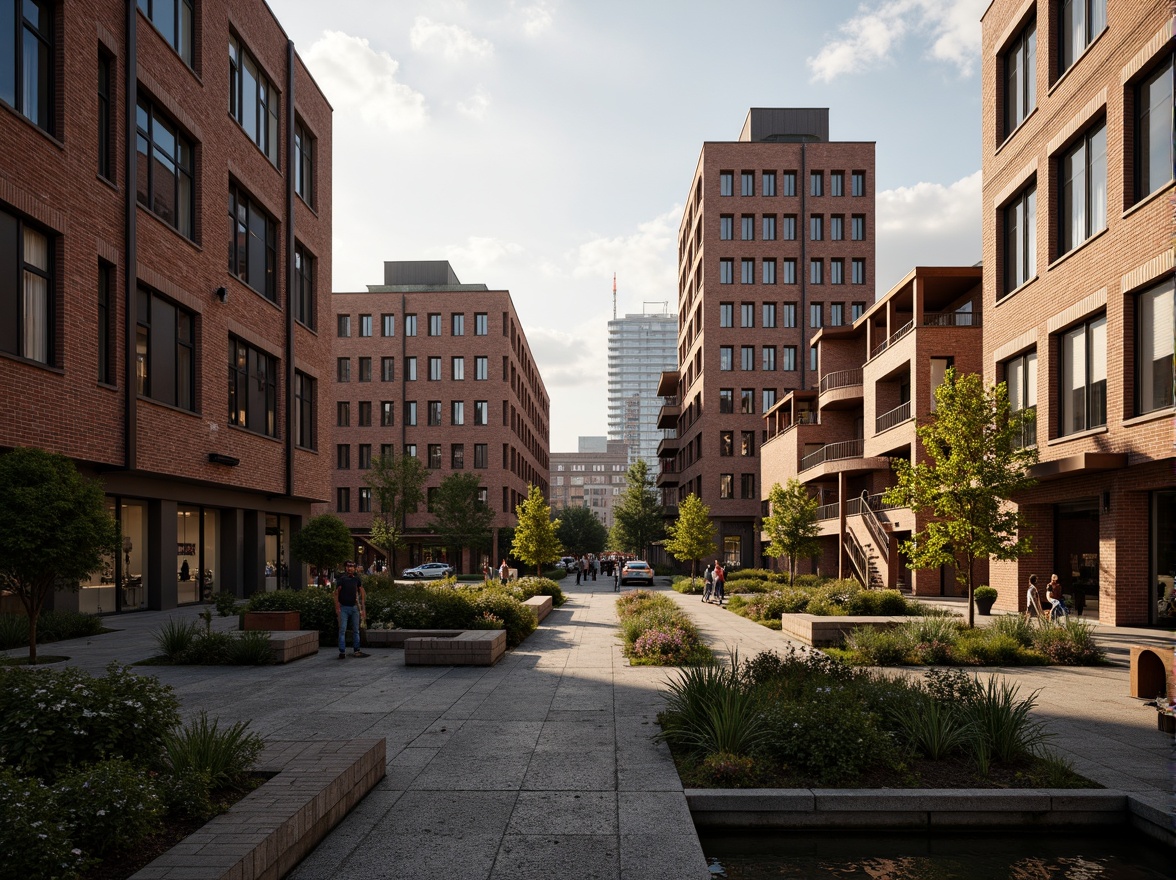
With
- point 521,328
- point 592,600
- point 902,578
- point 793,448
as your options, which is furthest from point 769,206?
point 592,600

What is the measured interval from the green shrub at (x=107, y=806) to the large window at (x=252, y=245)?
28.0 metres

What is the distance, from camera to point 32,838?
433 cm

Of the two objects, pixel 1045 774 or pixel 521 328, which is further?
pixel 521 328

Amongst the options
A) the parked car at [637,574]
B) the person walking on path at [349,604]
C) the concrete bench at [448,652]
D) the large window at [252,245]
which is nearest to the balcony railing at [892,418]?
the parked car at [637,574]

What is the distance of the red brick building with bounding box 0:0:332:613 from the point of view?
19.4 meters

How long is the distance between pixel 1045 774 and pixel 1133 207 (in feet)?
58.2

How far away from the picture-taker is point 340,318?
7712 centimetres

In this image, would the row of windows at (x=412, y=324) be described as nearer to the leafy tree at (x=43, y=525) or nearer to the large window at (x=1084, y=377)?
the large window at (x=1084, y=377)

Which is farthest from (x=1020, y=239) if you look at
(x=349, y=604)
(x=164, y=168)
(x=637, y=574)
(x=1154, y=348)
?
(x=637, y=574)

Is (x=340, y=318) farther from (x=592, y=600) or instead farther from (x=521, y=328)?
(x=592, y=600)

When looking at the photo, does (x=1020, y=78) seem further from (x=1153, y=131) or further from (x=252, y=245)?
(x=252, y=245)

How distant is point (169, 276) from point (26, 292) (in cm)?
652

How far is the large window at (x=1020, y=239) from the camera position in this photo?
25766mm

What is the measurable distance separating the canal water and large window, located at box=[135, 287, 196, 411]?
891 inches
